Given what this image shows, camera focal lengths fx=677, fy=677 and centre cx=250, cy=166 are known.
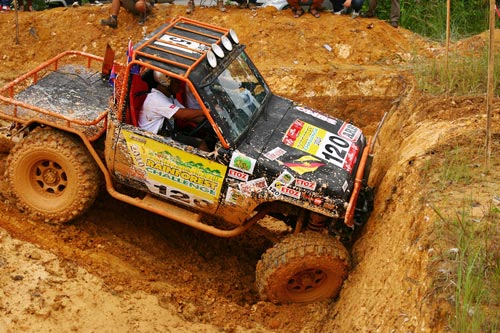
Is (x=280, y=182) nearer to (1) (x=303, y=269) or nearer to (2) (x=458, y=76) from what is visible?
(1) (x=303, y=269)

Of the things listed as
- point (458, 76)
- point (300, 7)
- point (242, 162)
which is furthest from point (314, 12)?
point (242, 162)

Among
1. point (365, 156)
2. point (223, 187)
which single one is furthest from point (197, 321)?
point (365, 156)

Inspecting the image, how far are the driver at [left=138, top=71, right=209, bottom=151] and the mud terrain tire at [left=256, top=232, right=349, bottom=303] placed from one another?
45.6 inches

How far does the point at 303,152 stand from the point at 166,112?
128 cm

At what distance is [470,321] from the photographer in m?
4.23

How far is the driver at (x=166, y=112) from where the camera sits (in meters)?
6.07

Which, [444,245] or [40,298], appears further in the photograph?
[40,298]

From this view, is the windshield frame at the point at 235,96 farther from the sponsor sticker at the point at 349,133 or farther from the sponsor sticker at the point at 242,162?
the sponsor sticker at the point at 349,133

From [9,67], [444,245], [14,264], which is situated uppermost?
[444,245]

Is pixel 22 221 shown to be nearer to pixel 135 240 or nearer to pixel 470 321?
pixel 135 240

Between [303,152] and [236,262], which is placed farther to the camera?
[236,262]

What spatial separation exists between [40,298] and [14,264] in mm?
519

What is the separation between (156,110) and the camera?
6.10 meters

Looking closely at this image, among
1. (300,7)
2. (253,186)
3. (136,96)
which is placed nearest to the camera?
(253,186)
